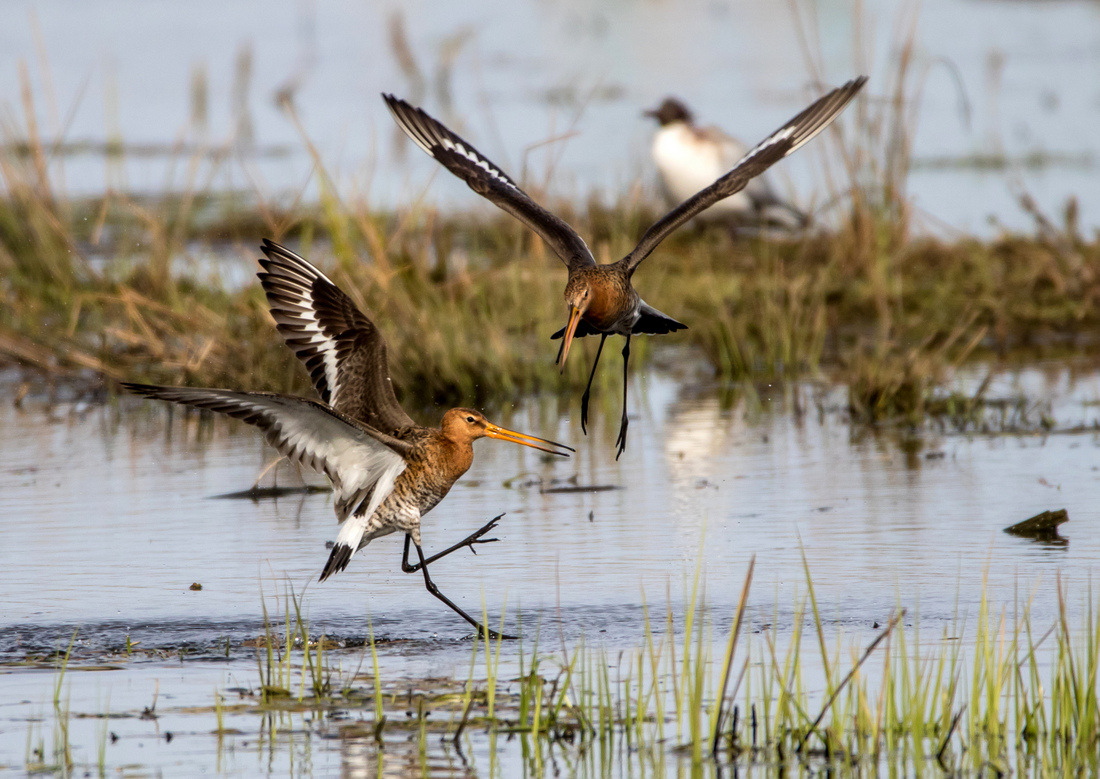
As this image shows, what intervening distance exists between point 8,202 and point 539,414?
4.74m

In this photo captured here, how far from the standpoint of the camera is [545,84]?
24703mm

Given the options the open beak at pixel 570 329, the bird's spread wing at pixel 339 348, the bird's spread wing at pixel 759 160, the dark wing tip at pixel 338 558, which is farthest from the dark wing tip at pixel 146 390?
the bird's spread wing at pixel 759 160

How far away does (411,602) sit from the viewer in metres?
6.09

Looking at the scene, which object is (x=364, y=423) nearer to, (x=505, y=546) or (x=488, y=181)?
(x=505, y=546)

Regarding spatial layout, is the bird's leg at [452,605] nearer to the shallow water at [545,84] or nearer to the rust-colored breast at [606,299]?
the rust-colored breast at [606,299]

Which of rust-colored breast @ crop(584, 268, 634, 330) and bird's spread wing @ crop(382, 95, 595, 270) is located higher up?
bird's spread wing @ crop(382, 95, 595, 270)

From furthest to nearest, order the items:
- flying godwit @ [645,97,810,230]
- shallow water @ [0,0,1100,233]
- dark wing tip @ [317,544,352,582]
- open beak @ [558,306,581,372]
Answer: shallow water @ [0,0,1100,233] < flying godwit @ [645,97,810,230] < open beak @ [558,306,581,372] < dark wing tip @ [317,544,352,582]

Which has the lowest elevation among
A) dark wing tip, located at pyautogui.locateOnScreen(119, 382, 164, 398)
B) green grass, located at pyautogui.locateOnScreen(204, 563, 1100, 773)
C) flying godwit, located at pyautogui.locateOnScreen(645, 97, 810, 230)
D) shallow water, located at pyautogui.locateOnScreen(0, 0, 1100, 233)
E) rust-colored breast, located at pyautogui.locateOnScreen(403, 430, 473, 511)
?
green grass, located at pyautogui.locateOnScreen(204, 563, 1100, 773)

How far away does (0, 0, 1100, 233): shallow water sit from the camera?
→ 15.6 meters

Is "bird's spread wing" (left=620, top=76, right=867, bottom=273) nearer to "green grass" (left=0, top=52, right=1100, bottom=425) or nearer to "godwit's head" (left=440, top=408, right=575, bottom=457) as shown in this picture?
"godwit's head" (left=440, top=408, right=575, bottom=457)

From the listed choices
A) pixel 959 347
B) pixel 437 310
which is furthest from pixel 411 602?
pixel 959 347

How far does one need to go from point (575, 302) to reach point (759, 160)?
1244 mm

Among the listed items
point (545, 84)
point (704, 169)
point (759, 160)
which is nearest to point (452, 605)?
point (759, 160)

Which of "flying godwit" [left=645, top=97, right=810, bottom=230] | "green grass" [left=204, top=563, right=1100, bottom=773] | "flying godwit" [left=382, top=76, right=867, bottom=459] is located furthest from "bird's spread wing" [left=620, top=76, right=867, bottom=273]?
"flying godwit" [left=645, top=97, right=810, bottom=230]
